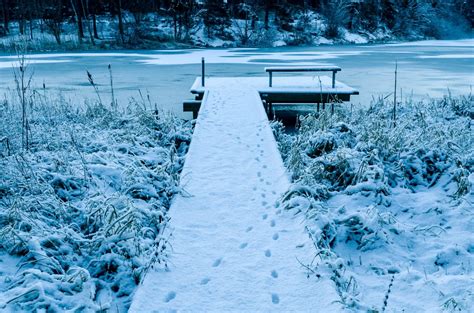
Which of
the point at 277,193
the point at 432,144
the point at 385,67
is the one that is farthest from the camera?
the point at 385,67

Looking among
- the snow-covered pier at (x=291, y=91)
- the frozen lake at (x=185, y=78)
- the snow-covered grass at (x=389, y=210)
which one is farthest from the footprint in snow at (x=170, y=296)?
the frozen lake at (x=185, y=78)

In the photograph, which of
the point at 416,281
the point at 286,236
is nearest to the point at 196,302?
the point at 286,236

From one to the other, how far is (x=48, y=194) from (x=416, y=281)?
345cm

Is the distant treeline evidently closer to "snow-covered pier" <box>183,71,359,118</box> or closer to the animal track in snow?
"snow-covered pier" <box>183,71,359,118</box>

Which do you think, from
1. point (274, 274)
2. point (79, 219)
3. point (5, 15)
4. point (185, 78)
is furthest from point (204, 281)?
point (5, 15)

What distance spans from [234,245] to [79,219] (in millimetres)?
1542

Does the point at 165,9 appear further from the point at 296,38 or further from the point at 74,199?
the point at 74,199

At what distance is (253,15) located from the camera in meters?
45.2

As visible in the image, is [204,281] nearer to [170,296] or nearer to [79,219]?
[170,296]

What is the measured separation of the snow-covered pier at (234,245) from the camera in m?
3.10

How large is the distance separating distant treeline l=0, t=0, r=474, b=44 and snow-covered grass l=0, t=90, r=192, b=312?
29.9m

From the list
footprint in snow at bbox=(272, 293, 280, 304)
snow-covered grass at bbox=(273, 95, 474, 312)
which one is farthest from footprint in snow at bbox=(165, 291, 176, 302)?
snow-covered grass at bbox=(273, 95, 474, 312)

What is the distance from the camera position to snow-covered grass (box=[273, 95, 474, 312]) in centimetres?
343

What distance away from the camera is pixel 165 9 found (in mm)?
45844
